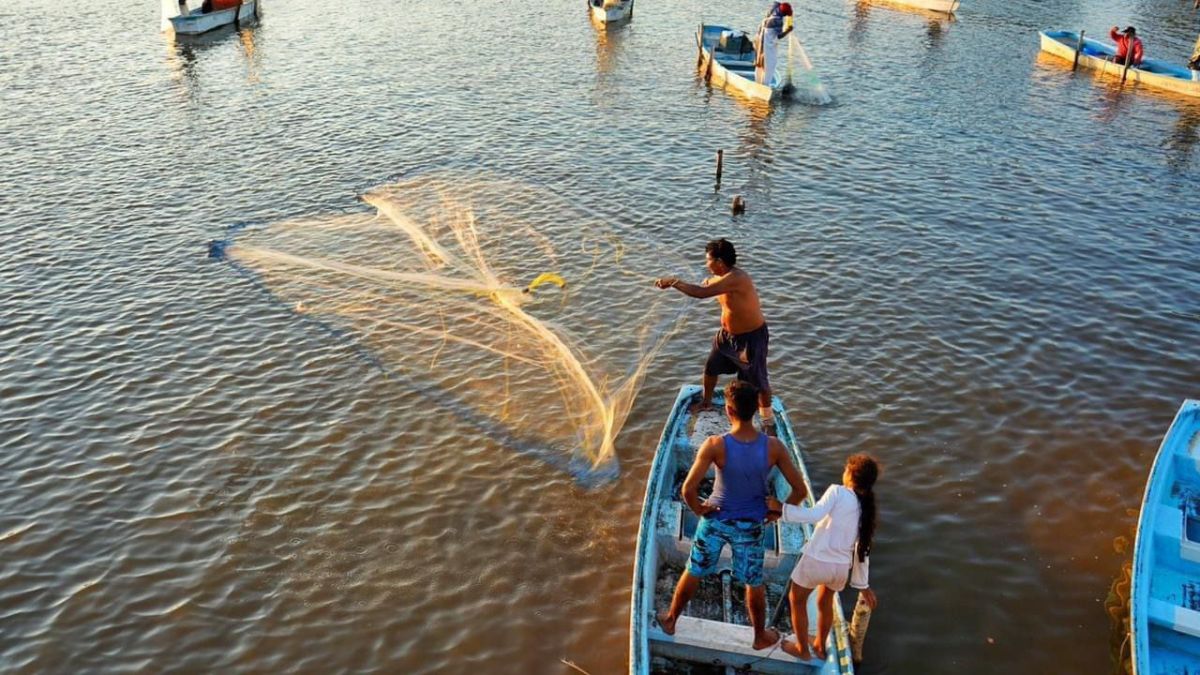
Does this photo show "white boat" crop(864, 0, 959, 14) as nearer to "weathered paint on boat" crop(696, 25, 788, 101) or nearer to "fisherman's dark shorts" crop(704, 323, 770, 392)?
"weathered paint on boat" crop(696, 25, 788, 101)

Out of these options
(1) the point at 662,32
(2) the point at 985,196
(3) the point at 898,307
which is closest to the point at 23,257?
(3) the point at 898,307

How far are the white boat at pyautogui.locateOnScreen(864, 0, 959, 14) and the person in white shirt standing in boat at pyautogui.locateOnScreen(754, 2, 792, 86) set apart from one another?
1585cm

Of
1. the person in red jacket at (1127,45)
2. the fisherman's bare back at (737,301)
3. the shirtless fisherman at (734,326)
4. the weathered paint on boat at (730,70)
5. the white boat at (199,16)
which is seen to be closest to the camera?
the shirtless fisherman at (734,326)

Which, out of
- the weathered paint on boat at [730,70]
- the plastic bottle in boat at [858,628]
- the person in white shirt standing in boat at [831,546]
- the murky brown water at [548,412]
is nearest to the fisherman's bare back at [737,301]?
the murky brown water at [548,412]

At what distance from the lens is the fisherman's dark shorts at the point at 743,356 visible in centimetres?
953

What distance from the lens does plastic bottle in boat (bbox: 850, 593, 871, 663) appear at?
23.1 feet

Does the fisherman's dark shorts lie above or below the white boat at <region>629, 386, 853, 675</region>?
above

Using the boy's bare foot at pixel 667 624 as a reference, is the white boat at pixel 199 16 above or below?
above

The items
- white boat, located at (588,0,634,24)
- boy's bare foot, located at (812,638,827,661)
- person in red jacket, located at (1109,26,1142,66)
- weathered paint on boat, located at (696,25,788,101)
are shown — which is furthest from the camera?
white boat, located at (588,0,634,24)

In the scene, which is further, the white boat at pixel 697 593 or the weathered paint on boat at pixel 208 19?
the weathered paint on boat at pixel 208 19

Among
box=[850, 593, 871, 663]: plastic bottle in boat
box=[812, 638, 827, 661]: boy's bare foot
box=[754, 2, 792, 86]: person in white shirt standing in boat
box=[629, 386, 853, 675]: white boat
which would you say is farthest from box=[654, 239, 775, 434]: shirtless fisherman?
box=[754, 2, 792, 86]: person in white shirt standing in boat

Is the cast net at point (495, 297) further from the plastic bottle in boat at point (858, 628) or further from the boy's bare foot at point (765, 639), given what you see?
the plastic bottle in boat at point (858, 628)

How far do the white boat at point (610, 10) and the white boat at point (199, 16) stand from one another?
45.6 ft

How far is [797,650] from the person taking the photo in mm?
6785
